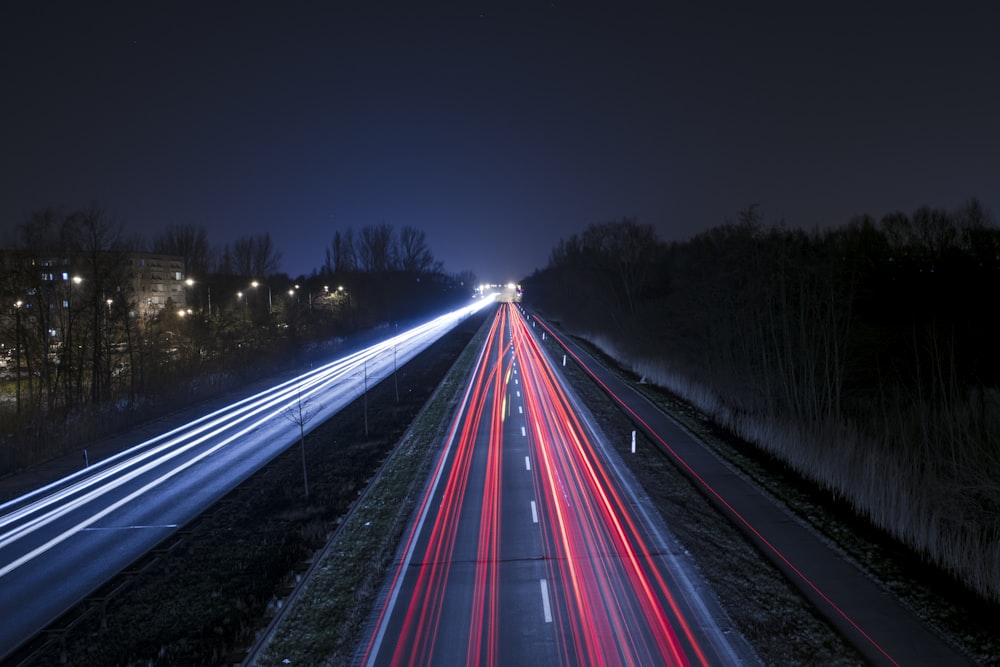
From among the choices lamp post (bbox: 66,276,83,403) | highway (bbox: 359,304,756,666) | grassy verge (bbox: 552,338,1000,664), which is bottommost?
grassy verge (bbox: 552,338,1000,664)

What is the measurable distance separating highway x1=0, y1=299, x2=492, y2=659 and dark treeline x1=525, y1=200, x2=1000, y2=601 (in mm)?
16144

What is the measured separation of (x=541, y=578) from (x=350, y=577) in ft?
11.2

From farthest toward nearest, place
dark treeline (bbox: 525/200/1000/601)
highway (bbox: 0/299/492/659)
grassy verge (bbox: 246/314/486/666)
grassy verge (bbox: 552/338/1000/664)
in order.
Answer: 1. dark treeline (bbox: 525/200/1000/601)
2. highway (bbox: 0/299/492/659)
3. grassy verge (bbox: 552/338/1000/664)
4. grassy verge (bbox: 246/314/486/666)

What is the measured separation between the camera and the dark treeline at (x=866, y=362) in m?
12.4

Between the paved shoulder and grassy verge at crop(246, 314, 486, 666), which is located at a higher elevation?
grassy verge at crop(246, 314, 486, 666)

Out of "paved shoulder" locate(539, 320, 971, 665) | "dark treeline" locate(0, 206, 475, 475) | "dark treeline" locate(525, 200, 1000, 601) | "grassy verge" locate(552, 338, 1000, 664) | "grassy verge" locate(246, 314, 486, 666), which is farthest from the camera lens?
"dark treeline" locate(0, 206, 475, 475)

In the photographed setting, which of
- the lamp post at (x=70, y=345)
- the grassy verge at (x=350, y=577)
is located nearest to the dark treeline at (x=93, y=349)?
the lamp post at (x=70, y=345)

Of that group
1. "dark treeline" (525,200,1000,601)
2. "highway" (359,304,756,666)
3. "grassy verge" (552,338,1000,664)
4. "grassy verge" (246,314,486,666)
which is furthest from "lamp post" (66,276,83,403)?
"dark treeline" (525,200,1000,601)

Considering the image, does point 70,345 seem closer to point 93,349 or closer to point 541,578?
point 93,349

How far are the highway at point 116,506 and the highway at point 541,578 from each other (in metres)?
5.88

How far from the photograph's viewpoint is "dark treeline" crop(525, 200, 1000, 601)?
1241cm

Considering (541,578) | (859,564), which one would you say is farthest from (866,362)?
(541,578)

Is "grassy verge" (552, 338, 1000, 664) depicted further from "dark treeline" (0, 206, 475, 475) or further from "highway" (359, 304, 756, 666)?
"dark treeline" (0, 206, 475, 475)

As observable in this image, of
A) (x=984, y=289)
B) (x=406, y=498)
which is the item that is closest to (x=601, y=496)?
(x=406, y=498)
